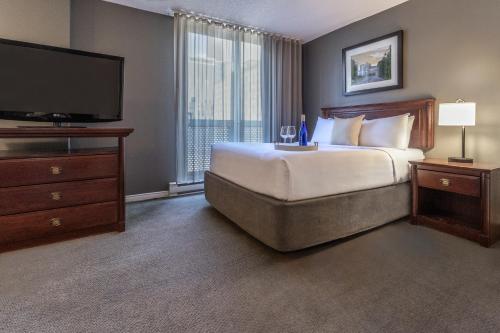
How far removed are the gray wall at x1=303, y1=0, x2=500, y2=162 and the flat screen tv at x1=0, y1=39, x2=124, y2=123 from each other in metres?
3.18

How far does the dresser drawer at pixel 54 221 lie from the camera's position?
1.98m

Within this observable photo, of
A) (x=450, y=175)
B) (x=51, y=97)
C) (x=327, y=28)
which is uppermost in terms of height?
(x=327, y=28)

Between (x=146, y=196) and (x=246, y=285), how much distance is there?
7.79ft

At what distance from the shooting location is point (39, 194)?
207 cm

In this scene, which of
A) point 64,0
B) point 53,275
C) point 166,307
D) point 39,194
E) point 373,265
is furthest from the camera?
point 64,0

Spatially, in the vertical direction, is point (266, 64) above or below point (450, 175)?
above

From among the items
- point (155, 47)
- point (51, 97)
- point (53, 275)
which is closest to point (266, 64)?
point (155, 47)

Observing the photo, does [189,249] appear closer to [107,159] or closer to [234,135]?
[107,159]

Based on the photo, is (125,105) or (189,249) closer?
(189,249)

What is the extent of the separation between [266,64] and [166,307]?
12.2 ft

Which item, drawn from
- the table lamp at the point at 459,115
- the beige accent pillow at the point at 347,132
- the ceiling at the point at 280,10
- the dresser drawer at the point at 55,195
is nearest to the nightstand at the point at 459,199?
the table lamp at the point at 459,115

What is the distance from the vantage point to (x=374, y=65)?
3.55 m

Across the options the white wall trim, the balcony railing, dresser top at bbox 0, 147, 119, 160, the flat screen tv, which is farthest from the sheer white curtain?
dresser top at bbox 0, 147, 119, 160

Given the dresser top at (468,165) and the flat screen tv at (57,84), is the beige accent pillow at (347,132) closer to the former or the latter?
the dresser top at (468,165)
